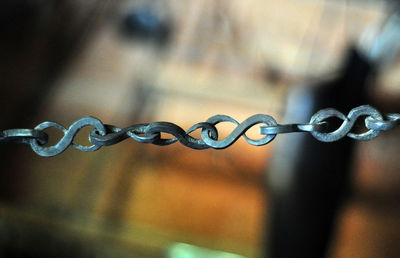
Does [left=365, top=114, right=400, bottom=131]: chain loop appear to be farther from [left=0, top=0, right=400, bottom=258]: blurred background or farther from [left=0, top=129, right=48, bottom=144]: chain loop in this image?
[left=0, top=0, right=400, bottom=258]: blurred background

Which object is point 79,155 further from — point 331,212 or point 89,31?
point 331,212

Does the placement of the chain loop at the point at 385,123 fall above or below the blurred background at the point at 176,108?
below

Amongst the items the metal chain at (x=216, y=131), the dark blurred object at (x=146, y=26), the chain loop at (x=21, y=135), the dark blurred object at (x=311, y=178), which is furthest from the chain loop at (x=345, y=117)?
the dark blurred object at (x=146, y=26)

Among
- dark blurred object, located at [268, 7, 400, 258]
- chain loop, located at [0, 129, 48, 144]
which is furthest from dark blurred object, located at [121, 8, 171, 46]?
chain loop, located at [0, 129, 48, 144]

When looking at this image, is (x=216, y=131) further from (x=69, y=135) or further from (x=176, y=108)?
(x=176, y=108)

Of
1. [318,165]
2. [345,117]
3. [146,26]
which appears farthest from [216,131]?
[146,26]

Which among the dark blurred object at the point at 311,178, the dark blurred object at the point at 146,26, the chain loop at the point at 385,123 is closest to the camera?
the chain loop at the point at 385,123

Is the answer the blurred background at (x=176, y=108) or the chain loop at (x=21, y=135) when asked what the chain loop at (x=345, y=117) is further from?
the blurred background at (x=176, y=108)
